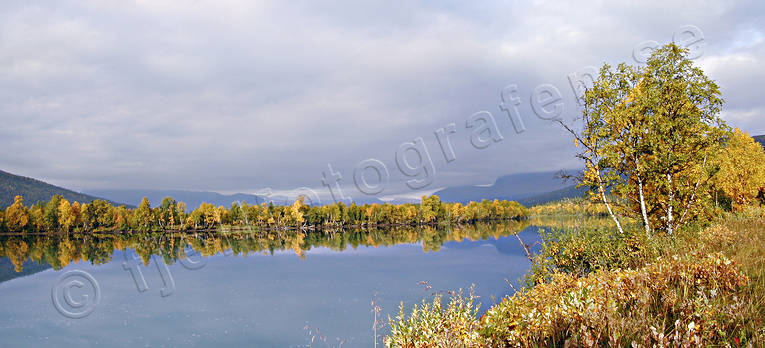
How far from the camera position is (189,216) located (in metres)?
158

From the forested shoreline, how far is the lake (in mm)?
92410

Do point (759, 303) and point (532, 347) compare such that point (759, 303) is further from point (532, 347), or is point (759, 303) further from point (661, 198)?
point (661, 198)

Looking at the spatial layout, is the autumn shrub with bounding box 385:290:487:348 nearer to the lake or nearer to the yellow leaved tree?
the lake

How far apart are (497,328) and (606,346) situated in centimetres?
151

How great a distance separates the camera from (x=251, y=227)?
164000 mm

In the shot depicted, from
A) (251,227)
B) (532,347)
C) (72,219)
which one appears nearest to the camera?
(532,347)

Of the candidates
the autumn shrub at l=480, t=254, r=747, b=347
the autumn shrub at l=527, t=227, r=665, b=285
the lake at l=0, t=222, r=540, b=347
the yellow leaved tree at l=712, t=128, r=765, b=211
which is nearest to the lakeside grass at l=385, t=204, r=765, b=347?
the autumn shrub at l=480, t=254, r=747, b=347

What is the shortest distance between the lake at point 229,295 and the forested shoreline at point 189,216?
92.4m

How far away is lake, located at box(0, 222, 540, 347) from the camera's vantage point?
2428 centimetres

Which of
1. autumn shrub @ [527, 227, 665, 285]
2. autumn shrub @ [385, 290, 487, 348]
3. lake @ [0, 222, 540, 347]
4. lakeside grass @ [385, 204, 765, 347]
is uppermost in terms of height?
lakeside grass @ [385, 204, 765, 347]

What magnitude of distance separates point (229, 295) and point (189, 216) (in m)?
139

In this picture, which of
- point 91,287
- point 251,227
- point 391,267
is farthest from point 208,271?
point 251,227

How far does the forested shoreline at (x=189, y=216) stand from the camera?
13850 centimetres

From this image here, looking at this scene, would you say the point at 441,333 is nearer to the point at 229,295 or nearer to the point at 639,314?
the point at 639,314
